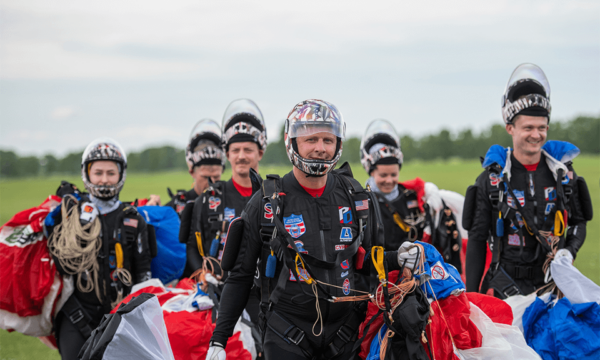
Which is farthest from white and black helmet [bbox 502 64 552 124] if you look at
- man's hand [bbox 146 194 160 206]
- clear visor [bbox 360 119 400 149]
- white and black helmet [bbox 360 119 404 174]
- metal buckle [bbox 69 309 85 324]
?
metal buckle [bbox 69 309 85 324]

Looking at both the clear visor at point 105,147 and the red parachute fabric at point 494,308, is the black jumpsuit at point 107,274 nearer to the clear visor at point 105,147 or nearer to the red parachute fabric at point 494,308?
the clear visor at point 105,147

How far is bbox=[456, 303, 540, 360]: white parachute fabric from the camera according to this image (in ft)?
11.1

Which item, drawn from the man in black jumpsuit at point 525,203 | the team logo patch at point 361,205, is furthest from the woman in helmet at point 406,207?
the team logo patch at point 361,205

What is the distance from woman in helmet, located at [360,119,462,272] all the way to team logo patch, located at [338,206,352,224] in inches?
115

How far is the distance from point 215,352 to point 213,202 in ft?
7.41

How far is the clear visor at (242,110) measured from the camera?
5.50m

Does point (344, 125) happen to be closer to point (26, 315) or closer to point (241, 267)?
point (241, 267)

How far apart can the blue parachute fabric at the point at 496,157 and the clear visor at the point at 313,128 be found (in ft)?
8.00

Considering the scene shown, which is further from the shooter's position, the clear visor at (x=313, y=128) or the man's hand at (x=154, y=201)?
the man's hand at (x=154, y=201)

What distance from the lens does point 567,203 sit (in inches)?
195

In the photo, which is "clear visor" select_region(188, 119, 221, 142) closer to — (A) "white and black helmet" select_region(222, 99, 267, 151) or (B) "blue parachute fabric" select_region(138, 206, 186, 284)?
(B) "blue parachute fabric" select_region(138, 206, 186, 284)

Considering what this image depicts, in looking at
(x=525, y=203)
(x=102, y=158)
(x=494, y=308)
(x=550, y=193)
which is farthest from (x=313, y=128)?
(x=102, y=158)

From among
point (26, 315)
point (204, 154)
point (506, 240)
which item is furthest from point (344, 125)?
point (204, 154)

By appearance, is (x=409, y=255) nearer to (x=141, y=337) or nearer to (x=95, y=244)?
(x=141, y=337)
